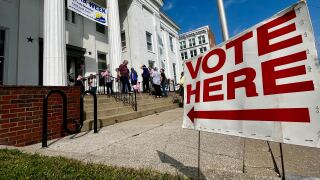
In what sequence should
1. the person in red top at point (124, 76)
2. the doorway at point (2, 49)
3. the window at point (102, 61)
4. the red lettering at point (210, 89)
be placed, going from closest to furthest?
the red lettering at point (210, 89)
the doorway at point (2, 49)
the person in red top at point (124, 76)
the window at point (102, 61)

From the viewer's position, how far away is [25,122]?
439 cm

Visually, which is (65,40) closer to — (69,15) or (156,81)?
(69,15)

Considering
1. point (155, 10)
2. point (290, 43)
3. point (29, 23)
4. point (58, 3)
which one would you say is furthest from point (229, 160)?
point (155, 10)

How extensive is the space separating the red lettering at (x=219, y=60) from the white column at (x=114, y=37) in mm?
10651

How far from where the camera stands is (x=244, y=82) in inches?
77.5

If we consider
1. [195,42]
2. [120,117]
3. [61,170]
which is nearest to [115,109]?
[120,117]

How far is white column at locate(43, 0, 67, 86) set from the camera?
8.52m

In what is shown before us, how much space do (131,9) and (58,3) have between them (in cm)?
872

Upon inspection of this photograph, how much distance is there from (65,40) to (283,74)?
9641mm

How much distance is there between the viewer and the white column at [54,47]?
8523 mm

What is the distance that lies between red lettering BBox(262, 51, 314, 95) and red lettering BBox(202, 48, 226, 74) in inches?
18.2

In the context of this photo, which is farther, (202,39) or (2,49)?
(202,39)

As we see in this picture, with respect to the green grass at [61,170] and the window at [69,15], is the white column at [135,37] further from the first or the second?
the green grass at [61,170]

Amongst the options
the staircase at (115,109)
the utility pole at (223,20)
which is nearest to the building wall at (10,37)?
the staircase at (115,109)
